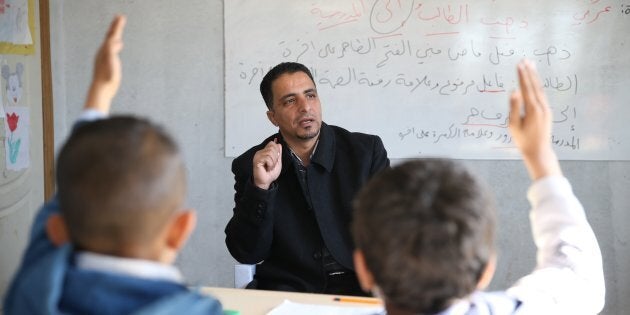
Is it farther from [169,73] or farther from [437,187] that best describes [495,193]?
[437,187]

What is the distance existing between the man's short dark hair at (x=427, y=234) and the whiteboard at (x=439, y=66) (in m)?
2.54

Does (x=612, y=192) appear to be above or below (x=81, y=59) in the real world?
below

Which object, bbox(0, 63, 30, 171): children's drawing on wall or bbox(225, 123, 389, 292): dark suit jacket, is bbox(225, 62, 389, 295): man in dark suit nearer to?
bbox(225, 123, 389, 292): dark suit jacket

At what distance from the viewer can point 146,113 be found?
379 centimetres

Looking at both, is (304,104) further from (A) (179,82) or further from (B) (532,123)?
(A) (179,82)

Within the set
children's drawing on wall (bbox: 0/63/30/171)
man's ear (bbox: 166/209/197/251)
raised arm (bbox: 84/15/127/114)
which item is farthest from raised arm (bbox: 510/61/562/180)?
children's drawing on wall (bbox: 0/63/30/171)

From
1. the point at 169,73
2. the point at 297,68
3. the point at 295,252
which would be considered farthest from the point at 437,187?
the point at 169,73

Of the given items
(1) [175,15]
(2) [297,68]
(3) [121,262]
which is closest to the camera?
(3) [121,262]

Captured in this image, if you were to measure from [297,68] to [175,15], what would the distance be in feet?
4.95

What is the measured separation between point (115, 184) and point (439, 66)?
277 centimetres

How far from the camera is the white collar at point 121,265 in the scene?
0.77 m

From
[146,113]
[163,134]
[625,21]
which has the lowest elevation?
[146,113]

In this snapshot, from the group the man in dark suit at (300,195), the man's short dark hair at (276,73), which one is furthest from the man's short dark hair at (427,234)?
the man's short dark hair at (276,73)

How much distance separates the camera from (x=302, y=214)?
227 cm
